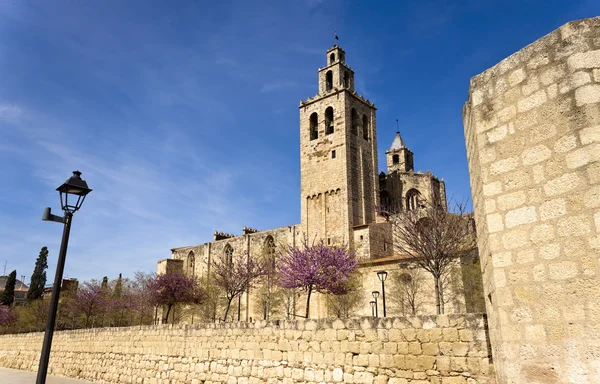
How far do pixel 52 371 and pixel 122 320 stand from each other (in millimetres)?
23642

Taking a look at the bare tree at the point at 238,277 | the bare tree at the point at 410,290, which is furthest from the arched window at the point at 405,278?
the bare tree at the point at 238,277

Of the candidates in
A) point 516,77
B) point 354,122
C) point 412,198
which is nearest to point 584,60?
point 516,77

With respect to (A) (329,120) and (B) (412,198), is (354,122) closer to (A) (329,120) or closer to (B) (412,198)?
(A) (329,120)

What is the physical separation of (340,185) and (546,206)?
3072cm

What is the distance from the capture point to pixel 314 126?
38.9 m

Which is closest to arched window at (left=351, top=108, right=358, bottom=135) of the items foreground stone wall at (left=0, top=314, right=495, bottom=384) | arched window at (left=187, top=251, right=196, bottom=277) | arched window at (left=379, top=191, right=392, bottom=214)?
arched window at (left=379, top=191, right=392, bottom=214)

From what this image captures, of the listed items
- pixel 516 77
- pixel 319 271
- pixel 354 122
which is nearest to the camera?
pixel 516 77

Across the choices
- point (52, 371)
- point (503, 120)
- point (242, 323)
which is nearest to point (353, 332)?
point (242, 323)

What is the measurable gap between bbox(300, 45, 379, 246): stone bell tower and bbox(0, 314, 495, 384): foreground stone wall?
2037 cm

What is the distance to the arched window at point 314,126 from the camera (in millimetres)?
38438

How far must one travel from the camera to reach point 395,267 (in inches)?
1073

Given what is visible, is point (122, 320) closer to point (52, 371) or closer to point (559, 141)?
point (52, 371)

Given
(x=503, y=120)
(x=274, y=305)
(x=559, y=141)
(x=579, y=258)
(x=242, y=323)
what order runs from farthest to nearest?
(x=274, y=305) → (x=242, y=323) → (x=503, y=120) → (x=559, y=141) → (x=579, y=258)

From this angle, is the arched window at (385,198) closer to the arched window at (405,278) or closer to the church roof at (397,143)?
the church roof at (397,143)
